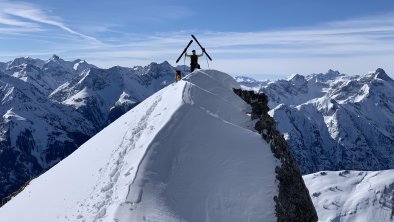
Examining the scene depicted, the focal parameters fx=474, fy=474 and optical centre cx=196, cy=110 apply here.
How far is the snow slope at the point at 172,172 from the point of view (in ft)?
86.9

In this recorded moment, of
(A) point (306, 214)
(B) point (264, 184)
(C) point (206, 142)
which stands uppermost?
(C) point (206, 142)

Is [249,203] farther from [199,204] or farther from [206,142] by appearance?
[206,142]

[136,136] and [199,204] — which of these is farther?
[136,136]

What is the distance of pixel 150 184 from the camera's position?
2702cm

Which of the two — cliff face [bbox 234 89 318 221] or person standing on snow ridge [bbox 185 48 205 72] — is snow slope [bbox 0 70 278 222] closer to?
cliff face [bbox 234 89 318 221]

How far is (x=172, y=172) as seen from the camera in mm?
28188

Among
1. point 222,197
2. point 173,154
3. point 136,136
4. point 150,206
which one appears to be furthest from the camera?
point 136,136

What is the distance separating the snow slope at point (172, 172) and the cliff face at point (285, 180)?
1.84ft

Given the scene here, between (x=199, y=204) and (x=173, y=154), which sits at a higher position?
(x=173, y=154)

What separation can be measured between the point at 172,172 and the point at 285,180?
7.08 meters

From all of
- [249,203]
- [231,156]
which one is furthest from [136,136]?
[249,203]

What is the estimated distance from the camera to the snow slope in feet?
86.9

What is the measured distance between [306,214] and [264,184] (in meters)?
3.66

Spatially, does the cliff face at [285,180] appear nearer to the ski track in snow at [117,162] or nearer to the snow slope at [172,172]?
the snow slope at [172,172]
